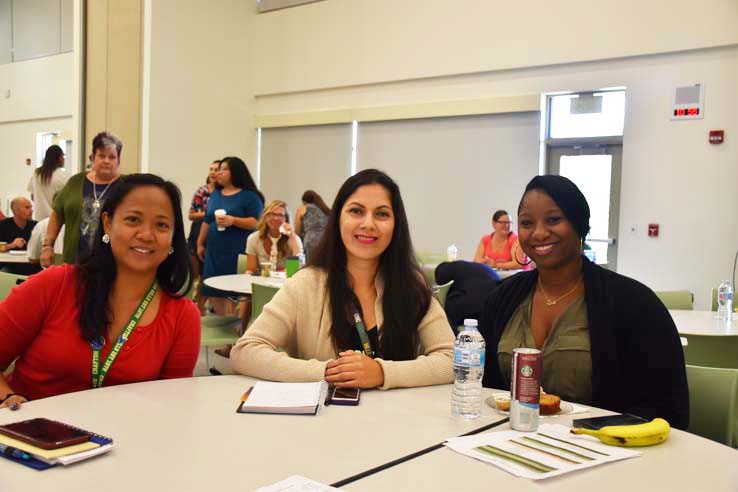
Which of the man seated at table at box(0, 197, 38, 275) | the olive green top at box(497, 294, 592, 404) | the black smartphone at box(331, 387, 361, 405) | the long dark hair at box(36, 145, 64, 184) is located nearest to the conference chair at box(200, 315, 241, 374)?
the black smartphone at box(331, 387, 361, 405)

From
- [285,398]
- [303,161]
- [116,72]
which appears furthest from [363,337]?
[303,161]

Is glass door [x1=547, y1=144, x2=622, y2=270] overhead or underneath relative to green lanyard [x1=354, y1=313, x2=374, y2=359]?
overhead

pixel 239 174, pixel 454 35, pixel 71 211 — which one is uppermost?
pixel 454 35

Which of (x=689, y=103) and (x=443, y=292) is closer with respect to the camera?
(x=443, y=292)

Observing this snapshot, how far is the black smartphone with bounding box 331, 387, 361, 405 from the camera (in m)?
1.86

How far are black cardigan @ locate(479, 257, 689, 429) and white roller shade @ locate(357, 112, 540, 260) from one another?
5806mm

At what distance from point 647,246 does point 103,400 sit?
637 cm

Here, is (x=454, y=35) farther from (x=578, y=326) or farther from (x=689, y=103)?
(x=578, y=326)

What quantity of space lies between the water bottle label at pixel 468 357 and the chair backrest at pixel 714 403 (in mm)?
709

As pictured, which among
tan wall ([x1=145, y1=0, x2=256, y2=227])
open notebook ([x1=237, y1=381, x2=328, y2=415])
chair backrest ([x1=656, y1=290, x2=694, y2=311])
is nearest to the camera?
open notebook ([x1=237, y1=381, x2=328, y2=415])

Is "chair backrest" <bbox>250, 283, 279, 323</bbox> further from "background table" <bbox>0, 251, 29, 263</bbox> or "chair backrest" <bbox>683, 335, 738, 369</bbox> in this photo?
"background table" <bbox>0, 251, 29, 263</bbox>

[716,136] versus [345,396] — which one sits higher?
[716,136]

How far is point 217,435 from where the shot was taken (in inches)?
61.7

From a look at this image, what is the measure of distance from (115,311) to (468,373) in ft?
3.55
